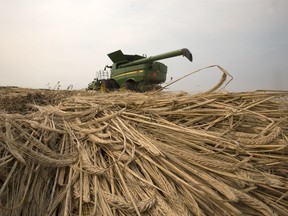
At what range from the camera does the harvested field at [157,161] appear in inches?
55.3

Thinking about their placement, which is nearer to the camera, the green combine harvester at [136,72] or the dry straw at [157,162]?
the dry straw at [157,162]

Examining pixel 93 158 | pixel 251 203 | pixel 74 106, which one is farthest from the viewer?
pixel 74 106

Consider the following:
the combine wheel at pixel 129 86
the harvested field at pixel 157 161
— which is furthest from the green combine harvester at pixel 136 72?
the harvested field at pixel 157 161

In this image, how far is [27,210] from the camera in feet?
4.66

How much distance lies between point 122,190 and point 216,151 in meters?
0.68

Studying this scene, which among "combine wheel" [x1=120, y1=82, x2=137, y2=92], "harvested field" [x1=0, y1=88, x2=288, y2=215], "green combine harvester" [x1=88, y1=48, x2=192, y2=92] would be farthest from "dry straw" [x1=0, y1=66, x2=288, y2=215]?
"combine wheel" [x1=120, y1=82, x2=137, y2=92]

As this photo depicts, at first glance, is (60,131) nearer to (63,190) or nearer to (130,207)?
(63,190)

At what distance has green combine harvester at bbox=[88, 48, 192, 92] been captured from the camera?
8281mm

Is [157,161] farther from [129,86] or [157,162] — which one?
[129,86]

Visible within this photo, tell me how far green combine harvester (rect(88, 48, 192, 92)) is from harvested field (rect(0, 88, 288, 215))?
5.32 meters

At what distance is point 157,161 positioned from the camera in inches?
63.9

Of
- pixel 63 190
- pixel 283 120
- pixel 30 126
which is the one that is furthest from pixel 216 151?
pixel 30 126

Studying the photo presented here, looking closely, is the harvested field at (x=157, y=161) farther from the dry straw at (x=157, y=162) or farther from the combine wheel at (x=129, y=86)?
the combine wheel at (x=129, y=86)

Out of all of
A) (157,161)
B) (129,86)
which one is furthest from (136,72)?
(157,161)
